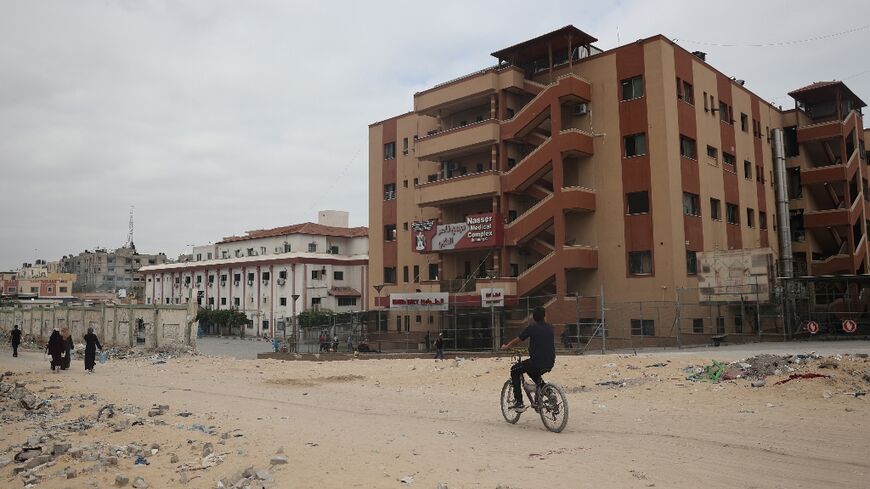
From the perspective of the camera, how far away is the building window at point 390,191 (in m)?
52.9

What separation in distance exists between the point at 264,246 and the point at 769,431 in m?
79.8

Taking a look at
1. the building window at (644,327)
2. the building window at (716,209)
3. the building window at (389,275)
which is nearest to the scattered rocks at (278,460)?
the building window at (644,327)

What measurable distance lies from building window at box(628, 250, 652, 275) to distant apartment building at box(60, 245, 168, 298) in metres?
130

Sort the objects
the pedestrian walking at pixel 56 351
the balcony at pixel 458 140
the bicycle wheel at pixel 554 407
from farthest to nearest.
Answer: the balcony at pixel 458 140 < the pedestrian walking at pixel 56 351 < the bicycle wheel at pixel 554 407

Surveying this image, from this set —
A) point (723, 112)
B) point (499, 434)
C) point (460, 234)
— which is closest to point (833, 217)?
point (723, 112)

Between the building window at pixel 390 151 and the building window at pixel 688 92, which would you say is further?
the building window at pixel 390 151

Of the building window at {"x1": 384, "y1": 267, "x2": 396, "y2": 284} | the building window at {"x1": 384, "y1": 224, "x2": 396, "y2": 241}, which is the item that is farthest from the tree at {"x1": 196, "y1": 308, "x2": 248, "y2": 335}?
the building window at {"x1": 384, "y1": 224, "x2": 396, "y2": 241}

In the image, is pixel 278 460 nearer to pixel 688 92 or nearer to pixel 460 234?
pixel 460 234

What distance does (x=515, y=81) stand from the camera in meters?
41.9

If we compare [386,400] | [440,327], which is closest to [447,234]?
[440,327]

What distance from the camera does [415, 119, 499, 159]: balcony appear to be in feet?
139

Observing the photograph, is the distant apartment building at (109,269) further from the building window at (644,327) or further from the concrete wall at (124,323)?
the building window at (644,327)

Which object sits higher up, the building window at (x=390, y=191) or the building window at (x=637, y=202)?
the building window at (x=390, y=191)

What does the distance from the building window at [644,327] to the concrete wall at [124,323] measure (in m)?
27.1
